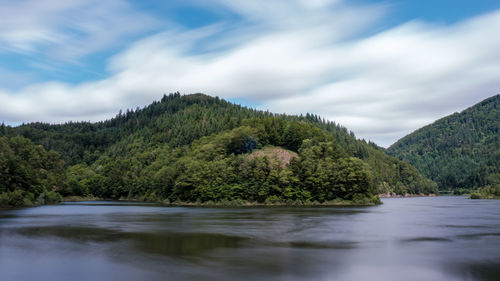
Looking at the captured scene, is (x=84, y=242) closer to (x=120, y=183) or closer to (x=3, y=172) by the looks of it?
(x=3, y=172)

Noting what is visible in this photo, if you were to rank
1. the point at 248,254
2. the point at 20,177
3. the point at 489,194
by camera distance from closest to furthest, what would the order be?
the point at 248,254 → the point at 20,177 → the point at 489,194

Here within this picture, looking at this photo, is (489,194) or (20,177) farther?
(489,194)

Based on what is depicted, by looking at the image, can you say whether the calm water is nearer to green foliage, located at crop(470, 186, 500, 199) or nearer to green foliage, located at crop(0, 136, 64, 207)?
green foliage, located at crop(0, 136, 64, 207)

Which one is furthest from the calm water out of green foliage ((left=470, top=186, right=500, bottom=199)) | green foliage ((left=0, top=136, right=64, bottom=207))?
green foliage ((left=470, top=186, right=500, bottom=199))

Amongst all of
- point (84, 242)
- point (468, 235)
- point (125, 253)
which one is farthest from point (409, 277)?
point (84, 242)

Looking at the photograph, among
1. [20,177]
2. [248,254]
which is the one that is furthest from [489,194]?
[20,177]

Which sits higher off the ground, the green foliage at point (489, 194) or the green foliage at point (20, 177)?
the green foliage at point (20, 177)

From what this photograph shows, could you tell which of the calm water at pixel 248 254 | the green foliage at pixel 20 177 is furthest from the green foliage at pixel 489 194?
the green foliage at pixel 20 177

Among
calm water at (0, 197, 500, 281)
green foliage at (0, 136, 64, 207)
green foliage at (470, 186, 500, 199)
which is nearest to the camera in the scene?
calm water at (0, 197, 500, 281)

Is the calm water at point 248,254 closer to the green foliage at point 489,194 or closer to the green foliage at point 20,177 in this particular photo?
the green foliage at point 20,177

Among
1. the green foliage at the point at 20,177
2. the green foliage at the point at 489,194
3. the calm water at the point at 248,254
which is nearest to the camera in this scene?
the calm water at the point at 248,254

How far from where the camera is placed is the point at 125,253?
32.3m

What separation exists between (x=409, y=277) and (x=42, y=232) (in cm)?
4200

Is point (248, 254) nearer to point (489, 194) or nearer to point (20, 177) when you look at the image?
point (20, 177)
